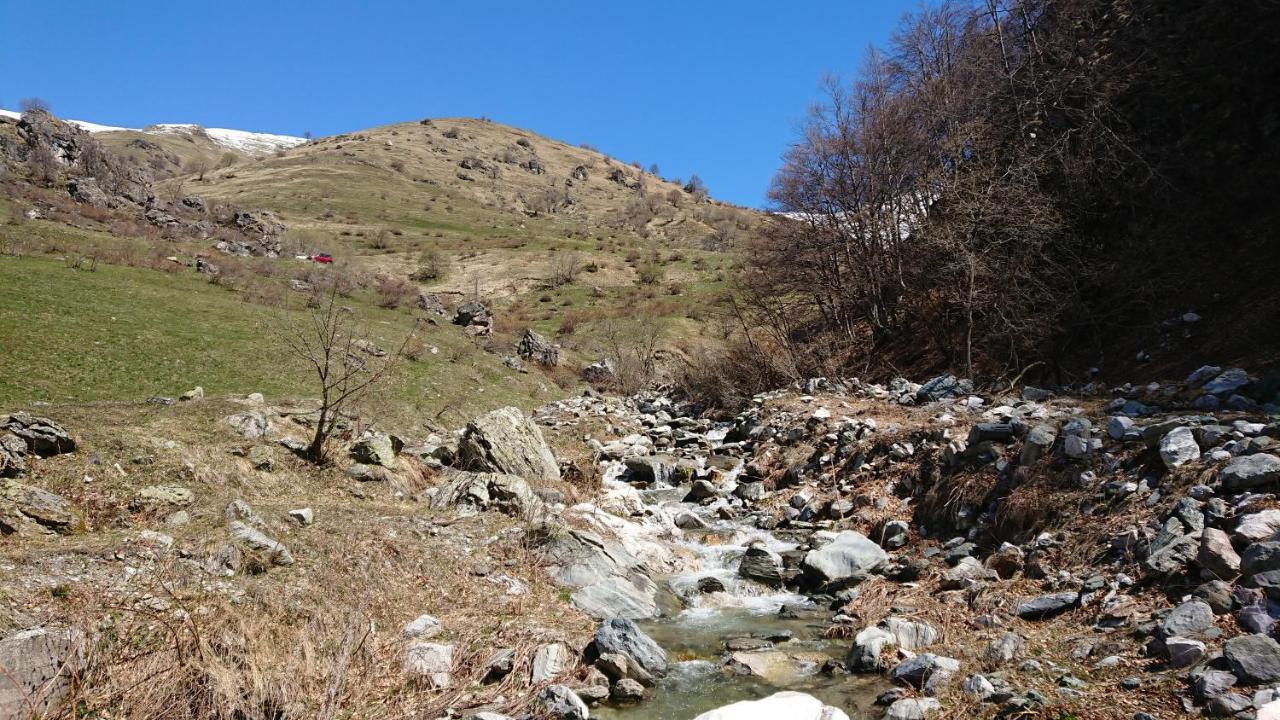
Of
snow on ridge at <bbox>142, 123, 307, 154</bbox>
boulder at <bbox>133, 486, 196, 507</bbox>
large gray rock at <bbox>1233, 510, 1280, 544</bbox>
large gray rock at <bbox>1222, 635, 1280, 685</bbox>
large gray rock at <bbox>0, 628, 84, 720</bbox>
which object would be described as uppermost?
snow on ridge at <bbox>142, 123, 307, 154</bbox>

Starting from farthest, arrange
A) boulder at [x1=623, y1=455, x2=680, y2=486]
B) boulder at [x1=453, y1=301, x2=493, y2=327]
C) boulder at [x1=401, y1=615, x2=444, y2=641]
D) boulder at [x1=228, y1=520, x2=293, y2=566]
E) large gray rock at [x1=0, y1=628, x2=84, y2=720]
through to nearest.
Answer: boulder at [x1=453, y1=301, x2=493, y2=327] → boulder at [x1=623, y1=455, x2=680, y2=486] → boulder at [x1=228, y1=520, x2=293, y2=566] → boulder at [x1=401, y1=615, x2=444, y2=641] → large gray rock at [x1=0, y1=628, x2=84, y2=720]

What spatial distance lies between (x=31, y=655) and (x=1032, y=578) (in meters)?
8.16

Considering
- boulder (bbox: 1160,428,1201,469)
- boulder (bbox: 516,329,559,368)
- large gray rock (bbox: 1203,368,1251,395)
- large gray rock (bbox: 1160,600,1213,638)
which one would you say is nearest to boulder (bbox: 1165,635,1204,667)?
large gray rock (bbox: 1160,600,1213,638)

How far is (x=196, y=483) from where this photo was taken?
817 centimetres

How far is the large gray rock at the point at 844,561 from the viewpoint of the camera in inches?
309

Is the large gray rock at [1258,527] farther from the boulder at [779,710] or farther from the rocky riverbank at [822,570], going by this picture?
the boulder at [779,710]

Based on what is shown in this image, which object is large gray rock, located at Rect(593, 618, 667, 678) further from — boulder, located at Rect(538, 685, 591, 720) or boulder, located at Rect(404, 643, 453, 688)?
boulder, located at Rect(404, 643, 453, 688)

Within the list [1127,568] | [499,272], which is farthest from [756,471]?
[499,272]

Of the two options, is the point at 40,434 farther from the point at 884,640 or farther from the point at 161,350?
the point at 161,350

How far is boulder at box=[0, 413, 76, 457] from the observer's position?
7316 mm

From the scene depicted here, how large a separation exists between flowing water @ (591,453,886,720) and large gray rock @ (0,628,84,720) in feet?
11.7

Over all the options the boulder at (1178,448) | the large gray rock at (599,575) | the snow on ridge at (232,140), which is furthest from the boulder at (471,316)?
the snow on ridge at (232,140)

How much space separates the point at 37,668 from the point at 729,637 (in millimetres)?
5461

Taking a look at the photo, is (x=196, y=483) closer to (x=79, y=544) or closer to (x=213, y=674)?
(x=79, y=544)
